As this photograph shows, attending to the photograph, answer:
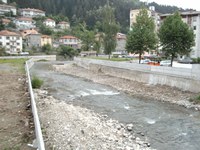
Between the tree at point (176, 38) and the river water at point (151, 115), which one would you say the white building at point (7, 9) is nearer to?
the tree at point (176, 38)

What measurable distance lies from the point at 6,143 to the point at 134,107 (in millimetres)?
11887

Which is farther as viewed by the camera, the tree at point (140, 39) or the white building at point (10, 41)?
the white building at point (10, 41)

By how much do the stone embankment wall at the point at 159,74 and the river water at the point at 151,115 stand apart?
4.74m

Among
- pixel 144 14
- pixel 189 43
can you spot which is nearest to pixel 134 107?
pixel 189 43

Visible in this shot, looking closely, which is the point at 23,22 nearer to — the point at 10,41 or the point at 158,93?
the point at 10,41

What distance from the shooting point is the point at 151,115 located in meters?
16.6

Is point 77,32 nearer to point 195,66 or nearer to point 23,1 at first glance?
point 23,1

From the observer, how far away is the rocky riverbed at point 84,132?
1013 centimetres

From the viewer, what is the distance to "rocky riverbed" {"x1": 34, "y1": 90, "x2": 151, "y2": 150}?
33.2 feet

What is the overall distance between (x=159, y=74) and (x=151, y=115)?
11.7 metres

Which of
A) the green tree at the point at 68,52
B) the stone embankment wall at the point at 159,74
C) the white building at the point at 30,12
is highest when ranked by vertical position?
the white building at the point at 30,12

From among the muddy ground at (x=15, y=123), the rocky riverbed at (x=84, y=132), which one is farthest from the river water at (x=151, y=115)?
the muddy ground at (x=15, y=123)

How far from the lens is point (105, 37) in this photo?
55.0 m

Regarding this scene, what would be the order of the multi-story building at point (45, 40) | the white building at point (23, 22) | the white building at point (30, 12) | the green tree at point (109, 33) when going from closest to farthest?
the green tree at point (109, 33)
the multi-story building at point (45, 40)
the white building at point (23, 22)
the white building at point (30, 12)
